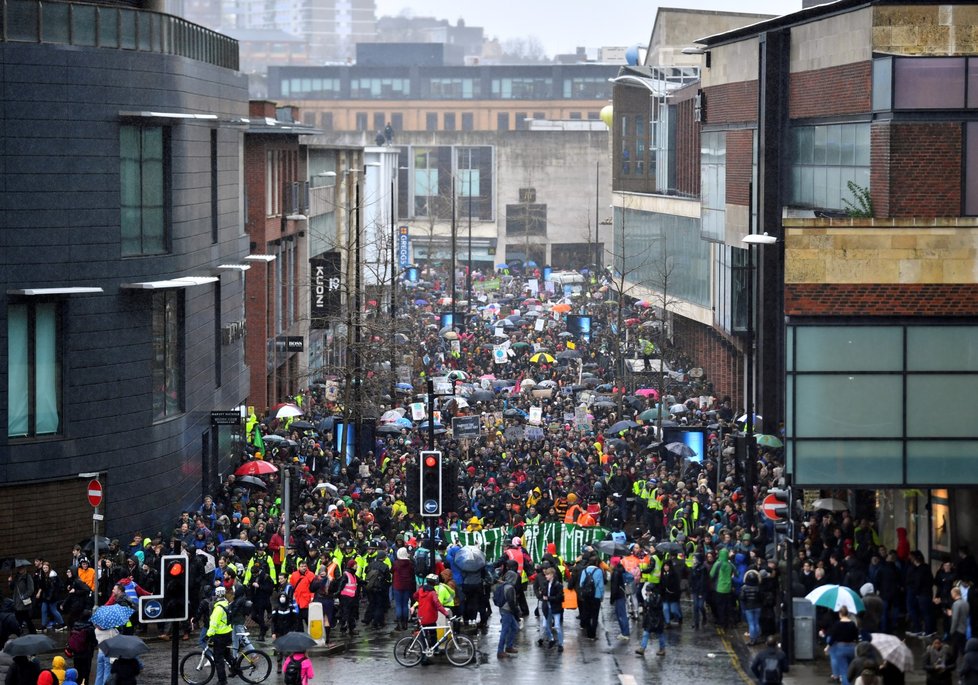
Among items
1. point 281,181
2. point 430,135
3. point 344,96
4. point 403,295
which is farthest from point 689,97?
point 344,96

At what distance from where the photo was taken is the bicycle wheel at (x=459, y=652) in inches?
990

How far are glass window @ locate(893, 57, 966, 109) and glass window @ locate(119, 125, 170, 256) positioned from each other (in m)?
14.9

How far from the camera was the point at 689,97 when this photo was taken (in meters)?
65.6

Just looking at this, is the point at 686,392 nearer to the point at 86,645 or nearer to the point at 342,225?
the point at 342,225

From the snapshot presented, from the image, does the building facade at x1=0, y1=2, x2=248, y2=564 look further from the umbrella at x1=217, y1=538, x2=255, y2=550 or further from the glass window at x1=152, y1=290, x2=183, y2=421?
the umbrella at x1=217, y1=538, x2=255, y2=550

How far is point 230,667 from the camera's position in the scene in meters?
24.0

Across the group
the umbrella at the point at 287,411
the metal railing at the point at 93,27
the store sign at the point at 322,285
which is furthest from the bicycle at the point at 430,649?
the store sign at the point at 322,285

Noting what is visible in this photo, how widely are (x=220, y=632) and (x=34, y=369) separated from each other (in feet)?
32.8

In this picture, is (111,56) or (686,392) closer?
(111,56)

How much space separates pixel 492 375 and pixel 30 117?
28.7 m

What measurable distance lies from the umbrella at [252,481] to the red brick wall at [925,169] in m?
15.3

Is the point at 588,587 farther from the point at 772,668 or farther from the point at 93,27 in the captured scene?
the point at 93,27

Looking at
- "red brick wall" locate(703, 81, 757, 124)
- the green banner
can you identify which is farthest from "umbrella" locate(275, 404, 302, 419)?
"red brick wall" locate(703, 81, 757, 124)

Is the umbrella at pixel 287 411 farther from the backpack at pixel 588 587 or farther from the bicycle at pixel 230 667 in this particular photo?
the bicycle at pixel 230 667
